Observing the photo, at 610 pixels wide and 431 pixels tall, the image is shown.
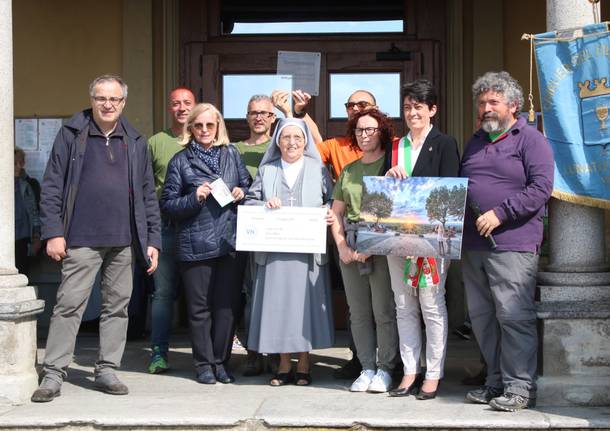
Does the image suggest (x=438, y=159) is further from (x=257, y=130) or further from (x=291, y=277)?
(x=257, y=130)

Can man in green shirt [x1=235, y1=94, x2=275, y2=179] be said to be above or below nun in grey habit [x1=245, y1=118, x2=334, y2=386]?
above

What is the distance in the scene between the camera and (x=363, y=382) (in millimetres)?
5402

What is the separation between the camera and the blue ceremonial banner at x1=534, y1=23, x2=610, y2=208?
5012mm

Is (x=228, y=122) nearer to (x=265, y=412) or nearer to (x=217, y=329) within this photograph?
(x=217, y=329)

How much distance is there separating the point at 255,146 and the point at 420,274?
171cm

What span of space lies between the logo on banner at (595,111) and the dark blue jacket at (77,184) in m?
2.75

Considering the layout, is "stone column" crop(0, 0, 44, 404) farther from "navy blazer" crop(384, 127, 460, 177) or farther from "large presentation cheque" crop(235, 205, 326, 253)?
"navy blazer" crop(384, 127, 460, 177)

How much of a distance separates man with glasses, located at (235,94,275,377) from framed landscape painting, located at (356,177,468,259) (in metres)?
1.23

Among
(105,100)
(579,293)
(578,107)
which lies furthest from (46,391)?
(578,107)

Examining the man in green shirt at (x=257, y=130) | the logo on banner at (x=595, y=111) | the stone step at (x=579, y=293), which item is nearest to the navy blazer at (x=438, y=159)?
the logo on banner at (x=595, y=111)

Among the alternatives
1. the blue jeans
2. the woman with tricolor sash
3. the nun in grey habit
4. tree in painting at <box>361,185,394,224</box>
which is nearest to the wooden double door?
the blue jeans

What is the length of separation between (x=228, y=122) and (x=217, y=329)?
2.81 meters

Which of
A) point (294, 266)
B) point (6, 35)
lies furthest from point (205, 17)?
point (294, 266)

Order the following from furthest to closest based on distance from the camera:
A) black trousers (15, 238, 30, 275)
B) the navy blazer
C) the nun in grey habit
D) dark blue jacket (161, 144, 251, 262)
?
black trousers (15, 238, 30, 275), dark blue jacket (161, 144, 251, 262), the nun in grey habit, the navy blazer
